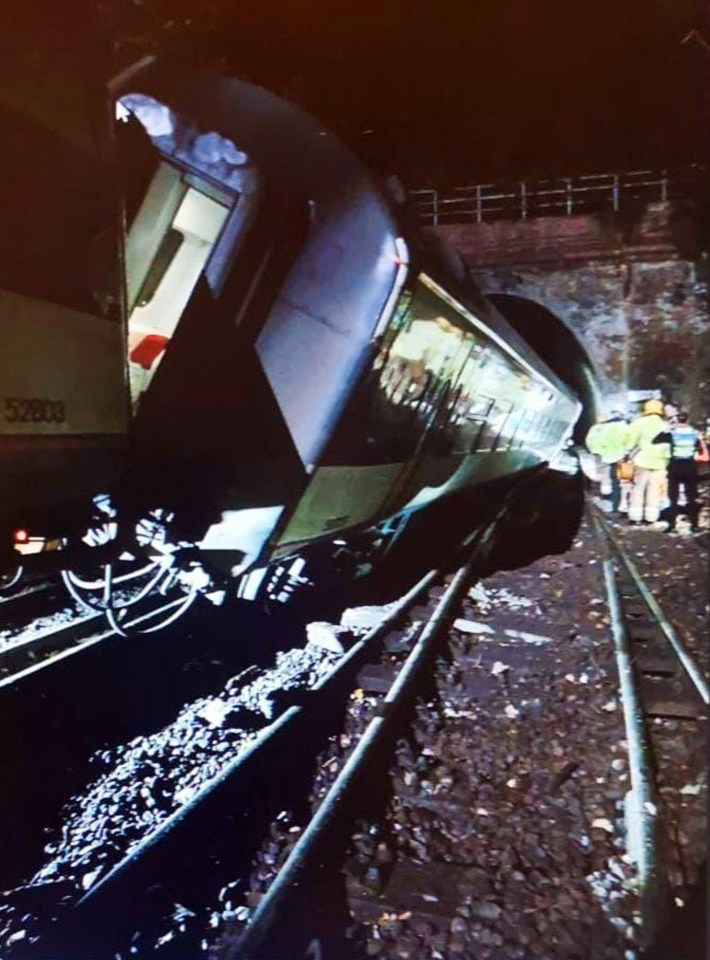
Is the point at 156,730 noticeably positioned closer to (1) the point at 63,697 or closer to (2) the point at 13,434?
(1) the point at 63,697

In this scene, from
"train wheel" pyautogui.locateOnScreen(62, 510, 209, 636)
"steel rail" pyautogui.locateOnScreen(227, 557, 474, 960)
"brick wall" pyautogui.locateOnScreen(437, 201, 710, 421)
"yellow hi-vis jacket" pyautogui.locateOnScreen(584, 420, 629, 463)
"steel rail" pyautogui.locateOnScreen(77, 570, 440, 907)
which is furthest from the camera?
"train wheel" pyautogui.locateOnScreen(62, 510, 209, 636)

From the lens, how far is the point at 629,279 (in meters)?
2.40

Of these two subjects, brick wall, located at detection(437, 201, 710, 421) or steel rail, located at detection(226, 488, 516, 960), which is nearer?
steel rail, located at detection(226, 488, 516, 960)

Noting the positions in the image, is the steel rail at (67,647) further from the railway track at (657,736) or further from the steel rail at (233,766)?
the railway track at (657,736)

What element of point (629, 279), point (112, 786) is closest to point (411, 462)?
point (629, 279)

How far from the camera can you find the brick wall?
2047mm

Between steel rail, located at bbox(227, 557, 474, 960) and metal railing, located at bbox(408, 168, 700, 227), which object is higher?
metal railing, located at bbox(408, 168, 700, 227)

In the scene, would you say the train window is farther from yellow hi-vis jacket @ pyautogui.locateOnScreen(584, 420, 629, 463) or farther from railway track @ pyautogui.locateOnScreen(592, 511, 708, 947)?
railway track @ pyautogui.locateOnScreen(592, 511, 708, 947)

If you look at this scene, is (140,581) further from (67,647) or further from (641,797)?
(641,797)

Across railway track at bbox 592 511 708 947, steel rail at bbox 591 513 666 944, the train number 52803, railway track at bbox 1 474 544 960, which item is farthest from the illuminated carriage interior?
steel rail at bbox 591 513 666 944

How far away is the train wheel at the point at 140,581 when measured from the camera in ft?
8.27

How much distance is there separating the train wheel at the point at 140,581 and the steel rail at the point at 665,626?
4.65ft

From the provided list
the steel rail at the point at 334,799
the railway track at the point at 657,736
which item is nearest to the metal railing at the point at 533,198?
the railway track at the point at 657,736

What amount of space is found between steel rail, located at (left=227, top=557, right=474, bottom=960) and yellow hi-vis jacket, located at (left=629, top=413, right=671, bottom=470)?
1039mm
